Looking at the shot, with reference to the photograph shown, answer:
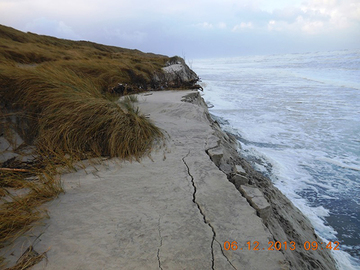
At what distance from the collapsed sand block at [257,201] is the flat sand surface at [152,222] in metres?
0.07


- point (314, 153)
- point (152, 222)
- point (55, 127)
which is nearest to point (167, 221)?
point (152, 222)

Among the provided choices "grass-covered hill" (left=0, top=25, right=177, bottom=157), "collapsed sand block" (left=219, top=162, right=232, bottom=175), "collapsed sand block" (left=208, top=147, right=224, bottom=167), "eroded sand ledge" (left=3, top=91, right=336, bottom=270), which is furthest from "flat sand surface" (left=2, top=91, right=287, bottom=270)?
"grass-covered hill" (left=0, top=25, right=177, bottom=157)

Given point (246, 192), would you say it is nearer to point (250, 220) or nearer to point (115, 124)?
point (250, 220)

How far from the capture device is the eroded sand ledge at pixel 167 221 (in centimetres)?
127

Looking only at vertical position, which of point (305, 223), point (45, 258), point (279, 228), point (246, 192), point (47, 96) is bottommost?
point (305, 223)

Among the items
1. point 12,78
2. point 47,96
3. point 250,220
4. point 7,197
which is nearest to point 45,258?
point 7,197

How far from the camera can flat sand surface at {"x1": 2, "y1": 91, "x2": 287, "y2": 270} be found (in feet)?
4.12

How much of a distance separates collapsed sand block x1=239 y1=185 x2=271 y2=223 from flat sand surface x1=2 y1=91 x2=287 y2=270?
0.23ft

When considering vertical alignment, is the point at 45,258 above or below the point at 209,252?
above

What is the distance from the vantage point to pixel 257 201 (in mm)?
1833

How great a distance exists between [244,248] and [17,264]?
1.23 meters

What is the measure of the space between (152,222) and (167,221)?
0.10 meters

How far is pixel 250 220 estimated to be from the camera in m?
1.60

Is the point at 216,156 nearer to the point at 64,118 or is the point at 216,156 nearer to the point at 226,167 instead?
the point at 226,167
